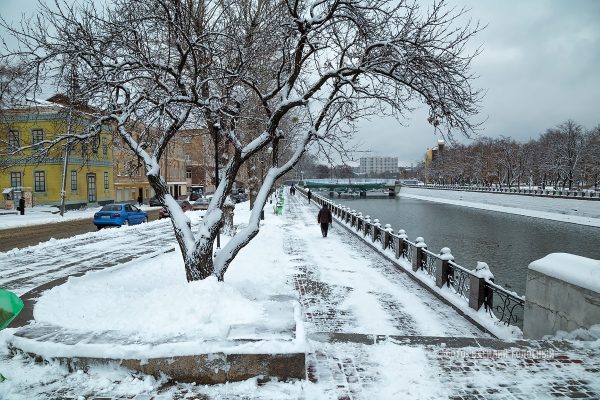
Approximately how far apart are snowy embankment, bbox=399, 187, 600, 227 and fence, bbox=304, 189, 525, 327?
90.8 ft

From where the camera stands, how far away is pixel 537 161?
3342 inches

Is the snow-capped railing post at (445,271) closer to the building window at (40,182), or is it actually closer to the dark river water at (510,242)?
the dark river water at (510,242)

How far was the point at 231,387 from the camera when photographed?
4488 mm

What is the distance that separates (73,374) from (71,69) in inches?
224

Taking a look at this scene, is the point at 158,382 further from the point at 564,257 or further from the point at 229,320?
the point at 564,257

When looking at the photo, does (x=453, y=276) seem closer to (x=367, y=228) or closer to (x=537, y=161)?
(x=367, y=228)

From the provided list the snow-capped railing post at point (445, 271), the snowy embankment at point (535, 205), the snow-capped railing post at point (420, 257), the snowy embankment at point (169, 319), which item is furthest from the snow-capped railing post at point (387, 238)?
the snowy embankment at point (535, 205)

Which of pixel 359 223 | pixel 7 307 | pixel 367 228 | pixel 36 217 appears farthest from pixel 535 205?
pixel 7 307

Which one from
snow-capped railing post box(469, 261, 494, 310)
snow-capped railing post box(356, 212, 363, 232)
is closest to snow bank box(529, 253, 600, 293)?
snow-capped railing post box(469, 261, 494, 310)

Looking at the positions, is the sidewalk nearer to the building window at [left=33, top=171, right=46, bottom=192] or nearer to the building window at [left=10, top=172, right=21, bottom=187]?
the building window at [left=33, top=171, right=46, bottom=192]

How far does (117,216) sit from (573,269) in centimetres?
2280

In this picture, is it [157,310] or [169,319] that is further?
[157,310]

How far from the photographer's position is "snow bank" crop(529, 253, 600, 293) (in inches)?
214

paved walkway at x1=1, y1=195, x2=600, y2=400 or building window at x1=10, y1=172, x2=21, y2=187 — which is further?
building window at x1=10, y1=172, x2=21, y2=187
